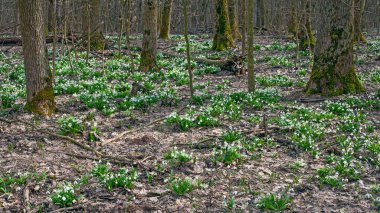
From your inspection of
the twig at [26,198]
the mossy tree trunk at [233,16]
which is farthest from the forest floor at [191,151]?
the mossy tree trunk at [233,16]

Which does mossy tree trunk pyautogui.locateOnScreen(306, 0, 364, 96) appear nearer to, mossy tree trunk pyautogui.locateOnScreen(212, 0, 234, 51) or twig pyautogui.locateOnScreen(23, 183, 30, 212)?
twig pyautogui.locateOnScreen(23, 183, 30, 212)

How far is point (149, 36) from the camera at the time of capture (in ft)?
48.8

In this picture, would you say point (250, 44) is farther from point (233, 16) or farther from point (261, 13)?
point (261, 13)


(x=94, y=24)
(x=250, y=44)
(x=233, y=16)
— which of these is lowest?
(x=250, y=44)

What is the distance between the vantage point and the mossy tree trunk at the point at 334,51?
1043 centimetres

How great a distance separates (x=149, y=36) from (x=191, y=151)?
26.9ft

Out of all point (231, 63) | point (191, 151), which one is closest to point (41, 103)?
point (191, 151)

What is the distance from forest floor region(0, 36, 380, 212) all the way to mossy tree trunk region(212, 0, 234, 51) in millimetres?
7426

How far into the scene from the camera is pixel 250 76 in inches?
445

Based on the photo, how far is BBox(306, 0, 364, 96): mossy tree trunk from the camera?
34.2 feet

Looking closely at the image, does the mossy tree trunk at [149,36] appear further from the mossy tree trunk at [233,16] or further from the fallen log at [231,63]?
the mossy tree trunk at [233,16]

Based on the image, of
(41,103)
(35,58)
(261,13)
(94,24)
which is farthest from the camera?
(261,13)

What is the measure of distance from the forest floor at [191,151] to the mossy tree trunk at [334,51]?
387 mm

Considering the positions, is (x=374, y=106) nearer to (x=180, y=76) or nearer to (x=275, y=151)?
(x=275, y=151)
